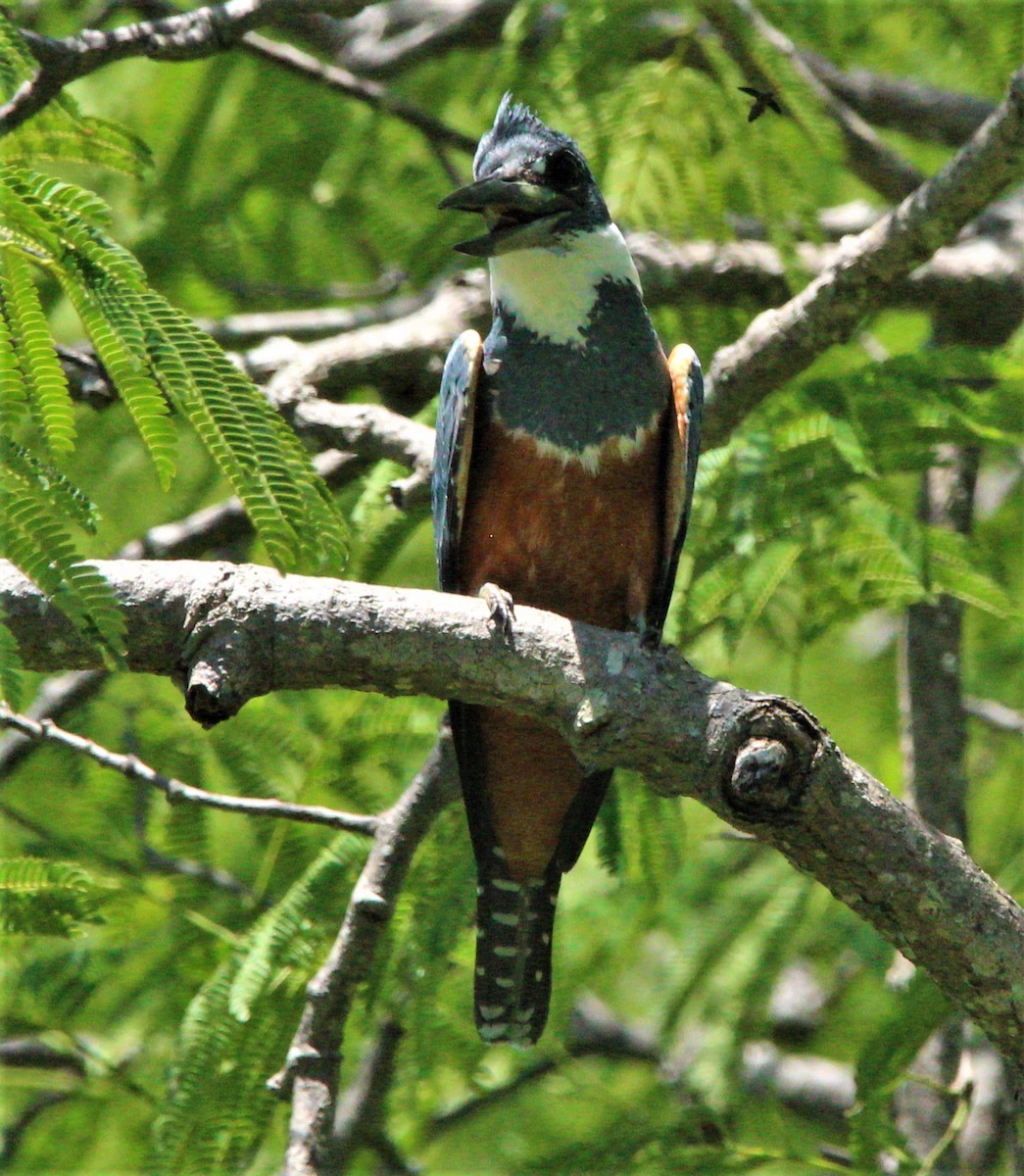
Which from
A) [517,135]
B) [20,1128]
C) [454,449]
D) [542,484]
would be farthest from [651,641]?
[20,1128]

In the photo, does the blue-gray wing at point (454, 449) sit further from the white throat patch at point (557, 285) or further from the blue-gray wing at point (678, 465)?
the blue-gray wing at point (678, 465)

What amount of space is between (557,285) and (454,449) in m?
0.75

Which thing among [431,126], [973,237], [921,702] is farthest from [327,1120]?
[973,237]

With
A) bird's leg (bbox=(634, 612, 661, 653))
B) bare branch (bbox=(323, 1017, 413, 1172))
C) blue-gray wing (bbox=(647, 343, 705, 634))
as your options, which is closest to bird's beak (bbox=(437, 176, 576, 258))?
blue-gray wing (bbox=(647, 343, 705, 634))

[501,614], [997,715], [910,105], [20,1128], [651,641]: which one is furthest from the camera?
[910,105]

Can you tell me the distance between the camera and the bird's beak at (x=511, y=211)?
4664mm

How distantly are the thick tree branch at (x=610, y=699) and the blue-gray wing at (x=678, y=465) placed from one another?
46.5 inches

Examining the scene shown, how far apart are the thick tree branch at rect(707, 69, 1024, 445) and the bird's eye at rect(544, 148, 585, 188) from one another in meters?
0.87

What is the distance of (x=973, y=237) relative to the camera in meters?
7.78

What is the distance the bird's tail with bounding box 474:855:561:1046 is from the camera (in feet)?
16.3

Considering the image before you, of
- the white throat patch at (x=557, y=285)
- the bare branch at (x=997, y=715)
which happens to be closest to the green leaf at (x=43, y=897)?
the white throat patch at (x=557, y=285)

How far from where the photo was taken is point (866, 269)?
4.98 meters

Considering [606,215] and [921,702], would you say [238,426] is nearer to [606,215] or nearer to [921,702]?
[606,215]

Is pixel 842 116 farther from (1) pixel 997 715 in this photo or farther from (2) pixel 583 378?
(1) pixel 997 715
